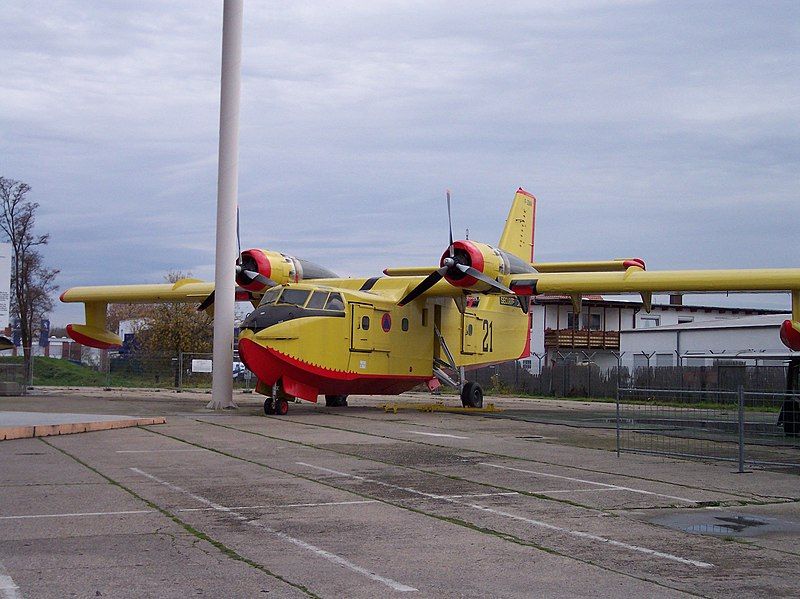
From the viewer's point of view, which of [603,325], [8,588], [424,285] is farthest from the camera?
[603,325]

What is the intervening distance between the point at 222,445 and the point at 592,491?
690cm

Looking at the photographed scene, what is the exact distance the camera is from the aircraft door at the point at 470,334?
2823 centimetres

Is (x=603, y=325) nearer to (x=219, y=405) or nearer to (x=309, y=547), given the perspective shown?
(x=219, y=405)

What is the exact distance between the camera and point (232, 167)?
80.7 ft

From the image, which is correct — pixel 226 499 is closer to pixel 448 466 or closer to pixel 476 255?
pixel 448 466

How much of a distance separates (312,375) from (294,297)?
1.98 metres

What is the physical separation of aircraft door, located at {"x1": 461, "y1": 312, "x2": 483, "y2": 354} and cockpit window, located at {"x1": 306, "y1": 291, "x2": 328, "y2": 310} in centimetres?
610

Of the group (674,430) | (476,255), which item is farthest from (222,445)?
(476,255)

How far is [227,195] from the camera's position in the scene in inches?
969

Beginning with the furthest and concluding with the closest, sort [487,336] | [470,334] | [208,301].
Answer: [487,336], [208,301], [470,334]

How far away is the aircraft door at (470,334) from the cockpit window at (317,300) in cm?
610

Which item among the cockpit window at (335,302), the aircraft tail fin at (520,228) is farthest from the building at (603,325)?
the cockpit window at (335,302)

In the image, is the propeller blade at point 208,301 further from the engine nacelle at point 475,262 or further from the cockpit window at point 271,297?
the engine nacelle at point 475,262

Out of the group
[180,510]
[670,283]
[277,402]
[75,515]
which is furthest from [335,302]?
[75,515]
